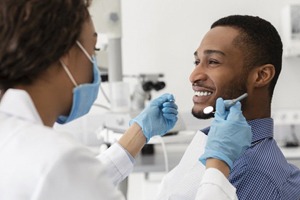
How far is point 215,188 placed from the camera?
101 centimetres

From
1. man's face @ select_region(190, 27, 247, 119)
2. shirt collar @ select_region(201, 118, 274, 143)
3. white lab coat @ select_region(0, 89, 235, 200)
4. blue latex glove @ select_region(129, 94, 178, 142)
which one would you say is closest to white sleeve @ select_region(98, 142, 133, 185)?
blue latex glove @ select_region(129, 94, 178, 142)

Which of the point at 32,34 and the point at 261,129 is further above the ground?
the point at 32,34

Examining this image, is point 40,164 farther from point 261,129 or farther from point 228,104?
point 261,129

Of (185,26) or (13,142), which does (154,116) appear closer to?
(13,142)

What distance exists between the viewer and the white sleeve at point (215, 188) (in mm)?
1005

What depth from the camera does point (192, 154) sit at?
4.75ft

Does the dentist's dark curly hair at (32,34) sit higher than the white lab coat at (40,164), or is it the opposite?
the dentist's dark curly hair at (32,34)

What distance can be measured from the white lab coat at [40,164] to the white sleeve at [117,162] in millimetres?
535

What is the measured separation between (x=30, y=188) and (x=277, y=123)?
2.39 m

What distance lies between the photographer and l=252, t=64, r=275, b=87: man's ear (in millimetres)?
1316

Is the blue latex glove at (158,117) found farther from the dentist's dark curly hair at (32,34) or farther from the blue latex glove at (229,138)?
the dentist's dark curly hair at (32,34)

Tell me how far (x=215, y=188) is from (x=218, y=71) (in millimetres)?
450

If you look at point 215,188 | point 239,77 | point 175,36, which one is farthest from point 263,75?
point 175,36

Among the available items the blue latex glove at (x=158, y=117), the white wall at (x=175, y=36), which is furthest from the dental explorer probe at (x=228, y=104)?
the white wall at (x=175, y=36)
